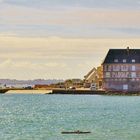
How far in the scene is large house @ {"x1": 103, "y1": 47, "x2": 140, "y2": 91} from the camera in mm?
173250

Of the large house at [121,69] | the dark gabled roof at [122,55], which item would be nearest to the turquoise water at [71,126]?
the large house at [121,69]

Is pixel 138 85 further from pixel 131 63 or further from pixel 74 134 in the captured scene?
pixel 74 134

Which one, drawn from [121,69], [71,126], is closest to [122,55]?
[121,69]

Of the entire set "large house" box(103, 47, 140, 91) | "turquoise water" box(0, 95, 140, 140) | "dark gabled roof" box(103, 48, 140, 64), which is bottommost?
"turquoise water" box(0, 95, 140, 140)

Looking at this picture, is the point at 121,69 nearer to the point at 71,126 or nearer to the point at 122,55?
the point at 122,55

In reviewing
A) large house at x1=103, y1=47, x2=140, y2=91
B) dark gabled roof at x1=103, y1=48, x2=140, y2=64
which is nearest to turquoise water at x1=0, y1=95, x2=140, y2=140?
large house at x1=103, y1=47, x2=140, y2=91

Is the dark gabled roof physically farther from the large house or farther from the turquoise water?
the turquoise water

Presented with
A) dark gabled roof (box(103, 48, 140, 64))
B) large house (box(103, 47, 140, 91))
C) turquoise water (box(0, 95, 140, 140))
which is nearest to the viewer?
turquoise water (box(0, 95, 140, 140))

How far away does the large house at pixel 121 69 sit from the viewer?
173 meters

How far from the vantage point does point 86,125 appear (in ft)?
249

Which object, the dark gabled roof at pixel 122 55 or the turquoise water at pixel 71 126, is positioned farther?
the dark gabled roof at pixel 122 55

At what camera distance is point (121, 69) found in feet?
569

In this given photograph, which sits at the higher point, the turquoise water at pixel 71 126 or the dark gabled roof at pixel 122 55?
the dark gabled roof at pixel 122 55

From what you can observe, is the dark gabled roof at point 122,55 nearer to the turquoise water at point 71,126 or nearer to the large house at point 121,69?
the large house at point 121,69
